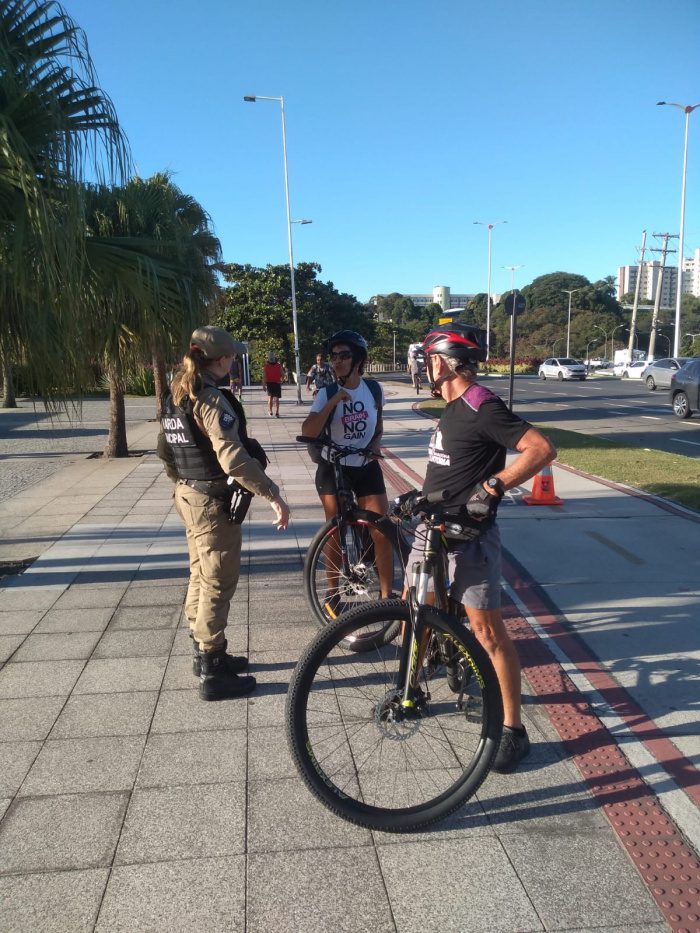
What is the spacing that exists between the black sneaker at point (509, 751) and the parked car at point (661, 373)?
32802 millimetres

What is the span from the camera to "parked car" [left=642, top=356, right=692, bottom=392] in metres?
32.6

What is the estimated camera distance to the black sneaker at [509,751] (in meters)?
2.93

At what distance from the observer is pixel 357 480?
173 inches

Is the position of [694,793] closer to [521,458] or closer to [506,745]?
[506,745]

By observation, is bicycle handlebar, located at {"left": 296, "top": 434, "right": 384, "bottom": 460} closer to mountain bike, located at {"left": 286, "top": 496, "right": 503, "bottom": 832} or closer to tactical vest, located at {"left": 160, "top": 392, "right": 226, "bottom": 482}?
tactical vest, located at {"left": 160, "top": 392, "right": 226, "bottom": 482}

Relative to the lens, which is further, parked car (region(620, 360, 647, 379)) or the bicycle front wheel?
parked car (region(620, 360, 647, 379))

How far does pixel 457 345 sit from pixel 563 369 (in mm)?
45730

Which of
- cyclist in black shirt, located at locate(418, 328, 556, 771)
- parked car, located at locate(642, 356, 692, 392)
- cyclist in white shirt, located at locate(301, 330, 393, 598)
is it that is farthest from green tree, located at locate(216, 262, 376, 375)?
cyclist in black shirt, located at locate(418, 328, 556, 771)

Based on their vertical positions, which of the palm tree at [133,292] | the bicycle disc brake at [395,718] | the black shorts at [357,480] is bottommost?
the bicycle disc brake at [395,718]

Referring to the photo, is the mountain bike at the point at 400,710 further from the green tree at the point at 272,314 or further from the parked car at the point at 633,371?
the parked car at the point at 633,371

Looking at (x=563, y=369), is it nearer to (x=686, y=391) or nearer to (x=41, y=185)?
(x=686, y=391)

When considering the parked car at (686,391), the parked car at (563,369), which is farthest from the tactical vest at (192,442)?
the parked car at (563,369)

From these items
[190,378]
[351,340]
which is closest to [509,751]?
[190,378]

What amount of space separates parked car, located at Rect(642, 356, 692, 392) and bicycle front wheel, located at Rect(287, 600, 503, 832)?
32951mm
